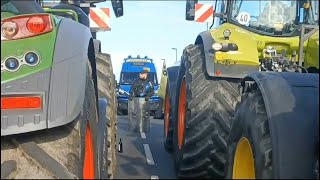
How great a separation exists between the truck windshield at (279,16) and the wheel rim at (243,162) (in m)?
3.14

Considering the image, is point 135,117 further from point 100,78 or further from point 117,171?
point 100,78

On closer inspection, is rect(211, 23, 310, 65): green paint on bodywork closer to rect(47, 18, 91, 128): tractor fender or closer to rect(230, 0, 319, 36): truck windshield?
rect(230, 0, 319, 36): truck windshield

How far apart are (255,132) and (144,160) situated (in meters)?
4.54

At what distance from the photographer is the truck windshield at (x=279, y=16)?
6.41 metres

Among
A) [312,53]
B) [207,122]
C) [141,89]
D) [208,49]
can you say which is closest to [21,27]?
[207,122]

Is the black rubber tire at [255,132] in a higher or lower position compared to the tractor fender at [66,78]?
lower

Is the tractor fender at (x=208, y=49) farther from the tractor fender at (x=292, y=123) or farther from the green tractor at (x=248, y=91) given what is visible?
the tractor fender at (x=292, y=123)

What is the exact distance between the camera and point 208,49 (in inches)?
237

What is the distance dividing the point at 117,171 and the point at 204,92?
156cm

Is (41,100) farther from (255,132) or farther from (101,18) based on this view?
(101,18)

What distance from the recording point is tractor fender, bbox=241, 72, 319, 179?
2781 millimetres

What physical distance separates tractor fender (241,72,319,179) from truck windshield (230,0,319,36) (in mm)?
3238

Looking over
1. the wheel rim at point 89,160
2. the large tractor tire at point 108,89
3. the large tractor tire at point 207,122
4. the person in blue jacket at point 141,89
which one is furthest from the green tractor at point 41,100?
the person in blue jacket at point 141,89

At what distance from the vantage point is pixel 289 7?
6496mm
